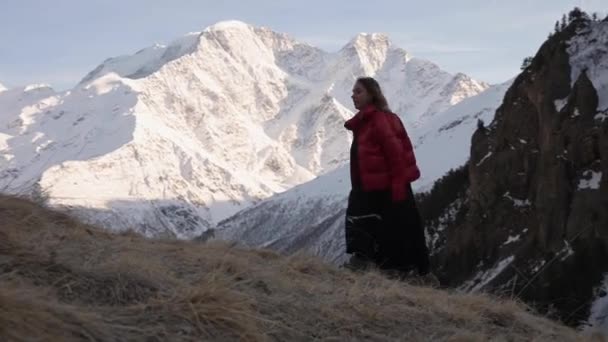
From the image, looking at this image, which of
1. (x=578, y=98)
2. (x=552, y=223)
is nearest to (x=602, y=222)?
(x=552, y=223)

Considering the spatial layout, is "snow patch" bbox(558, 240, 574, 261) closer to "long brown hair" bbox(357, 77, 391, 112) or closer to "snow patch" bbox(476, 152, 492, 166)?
"snow patch" bbox(476, 152, 492, 166)

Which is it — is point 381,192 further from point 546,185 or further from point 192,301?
point 546,185

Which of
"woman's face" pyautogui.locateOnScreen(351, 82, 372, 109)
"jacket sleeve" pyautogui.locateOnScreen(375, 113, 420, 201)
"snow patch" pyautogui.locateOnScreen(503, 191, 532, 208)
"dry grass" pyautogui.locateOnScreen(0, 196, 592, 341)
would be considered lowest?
"snow patch" pyautogui.locateOnScreen(503, 191, 532, 208)

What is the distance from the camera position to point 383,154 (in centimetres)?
811

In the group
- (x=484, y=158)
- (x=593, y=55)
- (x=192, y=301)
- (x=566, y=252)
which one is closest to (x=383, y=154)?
(x=192, y=301)

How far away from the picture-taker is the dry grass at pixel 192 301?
4164 mm

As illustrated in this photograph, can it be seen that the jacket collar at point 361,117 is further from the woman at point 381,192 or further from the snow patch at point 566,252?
the snow patch at point 566,252

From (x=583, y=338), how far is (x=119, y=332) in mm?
4028

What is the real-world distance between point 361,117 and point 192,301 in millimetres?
3977

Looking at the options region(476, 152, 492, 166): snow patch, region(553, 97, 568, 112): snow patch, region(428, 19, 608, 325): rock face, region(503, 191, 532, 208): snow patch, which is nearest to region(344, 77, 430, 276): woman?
region(428, 19, 608, 325): rock face

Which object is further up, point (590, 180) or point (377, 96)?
point (377, 96)

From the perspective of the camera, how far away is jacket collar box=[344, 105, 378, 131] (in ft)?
27.0

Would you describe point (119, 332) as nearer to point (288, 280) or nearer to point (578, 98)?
point (288, 280)

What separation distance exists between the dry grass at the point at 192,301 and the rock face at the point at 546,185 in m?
36.6
